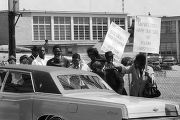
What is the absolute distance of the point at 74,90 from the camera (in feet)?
23.9

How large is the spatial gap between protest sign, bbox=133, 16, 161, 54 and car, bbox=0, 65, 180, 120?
3141mm

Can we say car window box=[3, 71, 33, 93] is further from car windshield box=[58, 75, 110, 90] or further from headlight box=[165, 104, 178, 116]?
headlight box=[165, 104, 178, 116]

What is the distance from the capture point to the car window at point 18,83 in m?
7.44

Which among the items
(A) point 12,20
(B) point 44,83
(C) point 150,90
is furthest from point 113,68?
(A) point 12,20

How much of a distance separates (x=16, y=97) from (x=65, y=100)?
1.00 meters

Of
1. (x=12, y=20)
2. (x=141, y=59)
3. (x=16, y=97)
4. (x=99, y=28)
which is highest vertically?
(x=12, y=20)

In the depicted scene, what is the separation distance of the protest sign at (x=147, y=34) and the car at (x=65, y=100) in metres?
3.14

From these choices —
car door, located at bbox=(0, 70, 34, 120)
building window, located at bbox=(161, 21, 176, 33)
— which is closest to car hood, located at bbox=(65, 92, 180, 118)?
car door, located at bbox=(0, 70, 34, 120)

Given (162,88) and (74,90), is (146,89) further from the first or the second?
(162,88)

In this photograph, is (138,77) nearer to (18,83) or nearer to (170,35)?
(18,83)

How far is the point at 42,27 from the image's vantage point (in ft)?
233

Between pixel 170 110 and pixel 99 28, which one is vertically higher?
pixel 99 28

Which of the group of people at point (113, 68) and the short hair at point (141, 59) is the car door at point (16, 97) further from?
the short hair at point (141, 59)

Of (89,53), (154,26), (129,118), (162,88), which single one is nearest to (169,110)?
(129,118)
